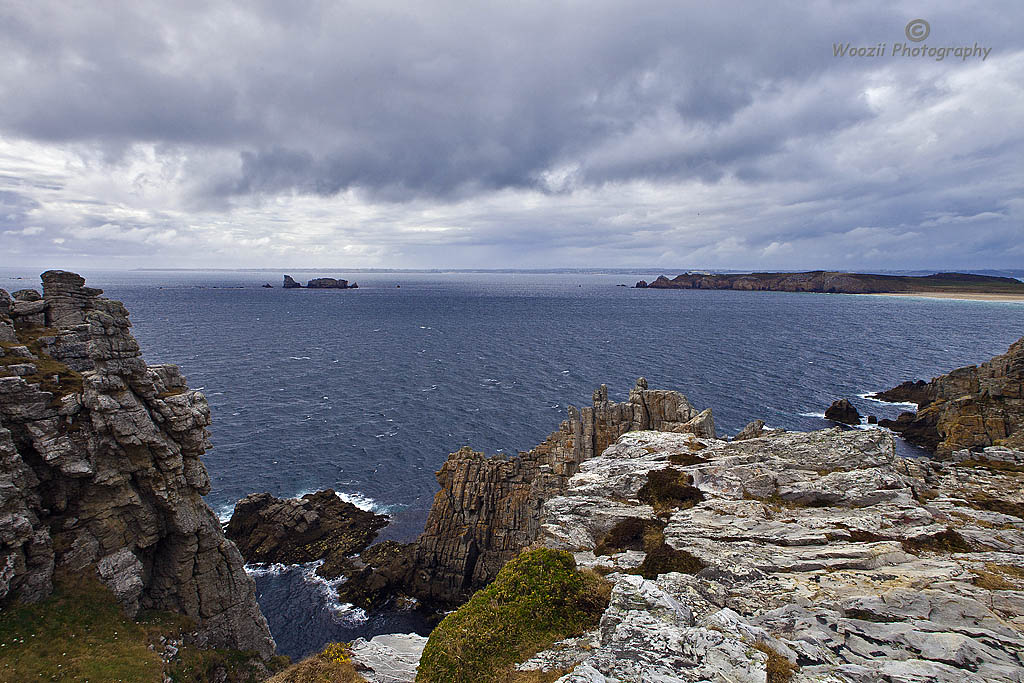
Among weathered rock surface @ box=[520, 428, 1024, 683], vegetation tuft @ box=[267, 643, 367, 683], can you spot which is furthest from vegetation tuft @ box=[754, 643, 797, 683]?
vegetation tuft @ box=[267, 643, 367, 683]

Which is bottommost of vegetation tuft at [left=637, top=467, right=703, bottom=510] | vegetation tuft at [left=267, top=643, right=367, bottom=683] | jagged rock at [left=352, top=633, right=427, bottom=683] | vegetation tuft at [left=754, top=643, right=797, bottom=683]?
jagged rock at [left=352, top=633, right=427, bottom=683]

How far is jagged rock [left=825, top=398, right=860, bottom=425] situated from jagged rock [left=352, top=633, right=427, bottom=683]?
88759 millimetres

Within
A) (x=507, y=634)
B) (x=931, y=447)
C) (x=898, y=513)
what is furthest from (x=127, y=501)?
(x=931, y=447)

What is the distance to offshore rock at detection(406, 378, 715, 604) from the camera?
44.6 meters

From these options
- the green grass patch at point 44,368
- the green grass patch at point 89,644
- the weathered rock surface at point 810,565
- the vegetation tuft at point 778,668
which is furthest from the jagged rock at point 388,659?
the green grass patch at point 44,368

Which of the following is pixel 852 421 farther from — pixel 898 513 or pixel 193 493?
pixel 193 493

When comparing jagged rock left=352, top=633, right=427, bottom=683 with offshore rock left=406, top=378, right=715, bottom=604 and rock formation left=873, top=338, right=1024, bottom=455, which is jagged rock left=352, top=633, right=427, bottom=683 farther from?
rock formation left=873, top=338, right=1024, bottom=455

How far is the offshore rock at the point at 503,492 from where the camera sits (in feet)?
146

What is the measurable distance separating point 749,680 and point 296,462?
6844cm

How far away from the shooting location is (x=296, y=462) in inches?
2766

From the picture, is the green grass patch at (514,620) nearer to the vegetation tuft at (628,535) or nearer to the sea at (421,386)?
the vegetation tuft at (628,535)

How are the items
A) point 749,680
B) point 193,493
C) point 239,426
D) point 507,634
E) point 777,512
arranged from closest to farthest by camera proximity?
point 749,680
point 507,634
point 777,512
point 193,493
point 239,426

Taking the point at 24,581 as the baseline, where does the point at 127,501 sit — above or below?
above

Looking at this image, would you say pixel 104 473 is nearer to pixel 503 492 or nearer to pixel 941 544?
pixel 503 492
